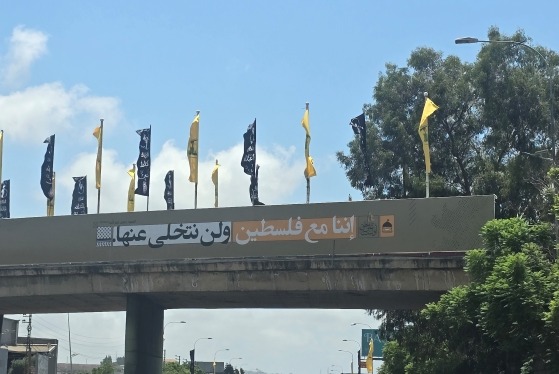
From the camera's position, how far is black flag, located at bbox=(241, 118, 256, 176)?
50938 millimetres

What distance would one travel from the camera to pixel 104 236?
45594mm

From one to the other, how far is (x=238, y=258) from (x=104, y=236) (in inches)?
293

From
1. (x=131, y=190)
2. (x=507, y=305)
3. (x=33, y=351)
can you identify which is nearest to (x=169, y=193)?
(x=131, y=190)

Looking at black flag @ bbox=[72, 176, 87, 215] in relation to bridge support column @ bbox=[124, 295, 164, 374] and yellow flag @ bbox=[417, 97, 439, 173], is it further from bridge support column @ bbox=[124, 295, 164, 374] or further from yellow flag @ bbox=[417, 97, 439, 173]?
yellow flag @ bbox=[417, 97, 439, 173]

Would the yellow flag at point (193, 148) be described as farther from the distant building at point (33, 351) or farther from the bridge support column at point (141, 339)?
the distant building at point (33, 351)

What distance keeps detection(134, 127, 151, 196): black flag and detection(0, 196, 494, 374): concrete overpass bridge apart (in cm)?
719

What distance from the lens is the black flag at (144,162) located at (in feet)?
173

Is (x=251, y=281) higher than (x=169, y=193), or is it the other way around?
(x=169, y=193)

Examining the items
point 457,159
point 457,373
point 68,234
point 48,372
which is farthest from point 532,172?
point 48,372

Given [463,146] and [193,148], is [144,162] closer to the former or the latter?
[193,148]

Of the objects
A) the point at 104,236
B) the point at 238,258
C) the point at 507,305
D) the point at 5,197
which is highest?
the point at 5,197

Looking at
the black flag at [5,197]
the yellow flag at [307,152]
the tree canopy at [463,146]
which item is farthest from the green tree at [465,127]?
the black flag at [5,197]

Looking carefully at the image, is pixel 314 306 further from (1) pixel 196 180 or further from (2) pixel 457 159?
(2) pixel 457 159

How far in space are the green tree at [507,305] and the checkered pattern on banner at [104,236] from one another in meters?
16.6
